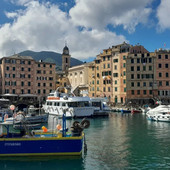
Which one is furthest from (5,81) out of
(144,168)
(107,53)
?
(144,168)

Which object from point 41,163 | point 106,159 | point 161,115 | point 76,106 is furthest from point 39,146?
point 161,115

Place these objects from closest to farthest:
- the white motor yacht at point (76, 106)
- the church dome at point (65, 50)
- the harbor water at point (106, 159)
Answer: the harbor water at point (106, 159), the white motor yacht at point (76, 106), the church dome at point (65, 50)

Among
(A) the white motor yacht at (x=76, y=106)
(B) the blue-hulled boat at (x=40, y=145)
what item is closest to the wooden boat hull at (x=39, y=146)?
(B) the blue-hulled boat at (x=40, y=145)

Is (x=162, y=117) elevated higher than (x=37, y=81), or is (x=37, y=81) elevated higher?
(x=37, y=81)

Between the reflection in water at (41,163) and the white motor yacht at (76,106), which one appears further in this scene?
the white motor yacht at (76,106)

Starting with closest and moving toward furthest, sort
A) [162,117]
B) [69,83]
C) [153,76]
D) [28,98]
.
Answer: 1. [162,117]
2. [153,76]
3. [28,98]
4. [69,83]

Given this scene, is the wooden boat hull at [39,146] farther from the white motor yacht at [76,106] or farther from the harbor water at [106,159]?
the white motor yacht at [76,106]

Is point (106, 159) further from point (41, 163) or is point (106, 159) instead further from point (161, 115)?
point (161, 115)

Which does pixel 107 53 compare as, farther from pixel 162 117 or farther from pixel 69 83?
pixel 162 117

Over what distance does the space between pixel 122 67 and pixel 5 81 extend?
41.6 m

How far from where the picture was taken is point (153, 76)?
267 ft

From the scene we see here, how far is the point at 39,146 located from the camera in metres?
20.0

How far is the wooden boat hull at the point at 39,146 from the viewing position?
781 inches

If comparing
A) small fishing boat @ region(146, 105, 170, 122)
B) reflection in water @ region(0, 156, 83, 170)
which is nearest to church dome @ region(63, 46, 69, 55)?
small fishing boat @ region(146, 105, 170, 122)
